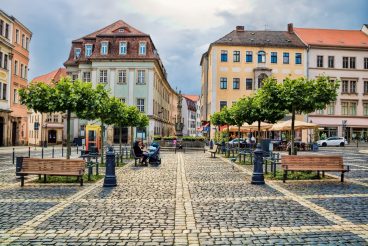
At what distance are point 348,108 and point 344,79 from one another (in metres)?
4.29

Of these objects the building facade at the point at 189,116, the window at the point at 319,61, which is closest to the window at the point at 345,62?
the window at the point at 319,61

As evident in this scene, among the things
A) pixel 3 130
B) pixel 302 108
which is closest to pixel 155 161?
pixel 302 108

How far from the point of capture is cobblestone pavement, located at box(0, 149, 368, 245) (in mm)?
6090

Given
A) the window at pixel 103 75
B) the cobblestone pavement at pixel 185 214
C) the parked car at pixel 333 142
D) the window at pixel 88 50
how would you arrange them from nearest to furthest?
the cobblestone pavement at pixel 185 214, the parked car at pixel 333 142, the window at pixel 103 75, the window at pixel 88 50

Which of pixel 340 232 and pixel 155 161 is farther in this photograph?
pixel 155 161

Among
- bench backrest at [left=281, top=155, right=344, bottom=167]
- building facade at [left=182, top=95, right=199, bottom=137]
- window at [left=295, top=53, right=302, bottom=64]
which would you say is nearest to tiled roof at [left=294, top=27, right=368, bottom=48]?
window at [left=295, top=53, right=302, bottom=64]

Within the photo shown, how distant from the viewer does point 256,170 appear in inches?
490

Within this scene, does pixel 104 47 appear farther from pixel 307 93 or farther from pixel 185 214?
→ pixel 185 214

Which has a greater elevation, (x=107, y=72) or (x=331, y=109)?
(x=107, y=72)

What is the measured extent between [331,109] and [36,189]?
51867mm

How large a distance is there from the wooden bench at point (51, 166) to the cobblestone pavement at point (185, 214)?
0.44 m

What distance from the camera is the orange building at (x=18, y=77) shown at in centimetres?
4436

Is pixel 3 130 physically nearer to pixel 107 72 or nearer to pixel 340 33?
pixel 107 72

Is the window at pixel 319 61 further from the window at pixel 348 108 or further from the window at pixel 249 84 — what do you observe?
the window at pixel 249 84
